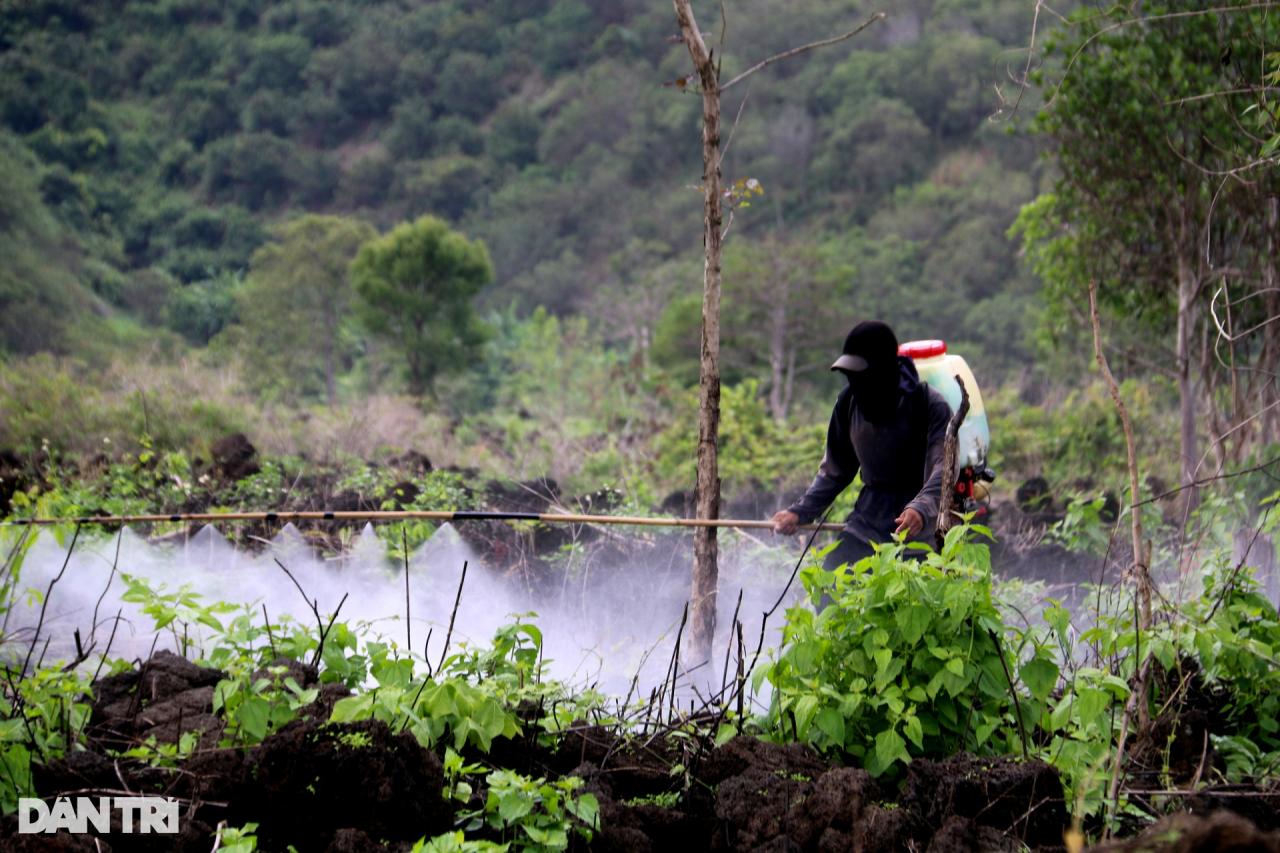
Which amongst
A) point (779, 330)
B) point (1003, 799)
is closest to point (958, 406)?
point (1003, 799)

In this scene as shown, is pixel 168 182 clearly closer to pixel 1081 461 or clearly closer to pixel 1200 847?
pixel 1081 461

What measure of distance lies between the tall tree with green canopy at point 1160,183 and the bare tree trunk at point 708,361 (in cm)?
373

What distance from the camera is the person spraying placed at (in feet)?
14.4

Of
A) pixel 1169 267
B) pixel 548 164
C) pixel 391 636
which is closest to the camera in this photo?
pixel 391 636

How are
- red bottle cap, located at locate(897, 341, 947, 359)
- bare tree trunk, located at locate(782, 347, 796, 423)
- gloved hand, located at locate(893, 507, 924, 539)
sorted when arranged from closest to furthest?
gloved hand, located at locate(893, 507, 924, 539), red bottle cap, located at locate(897, 341, 947, 359), bare tree trunk, located at locate(782, 347, 796, 423)

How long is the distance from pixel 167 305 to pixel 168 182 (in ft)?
25.5

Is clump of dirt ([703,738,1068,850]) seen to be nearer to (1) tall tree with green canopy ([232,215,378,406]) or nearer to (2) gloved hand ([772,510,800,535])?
(2) gloved hand ([772,510,800,535])

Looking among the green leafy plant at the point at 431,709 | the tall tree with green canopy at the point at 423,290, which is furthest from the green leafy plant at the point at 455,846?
the tall tree with green canopy at the point at 423,290

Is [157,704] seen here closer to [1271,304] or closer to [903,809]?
[903,809]

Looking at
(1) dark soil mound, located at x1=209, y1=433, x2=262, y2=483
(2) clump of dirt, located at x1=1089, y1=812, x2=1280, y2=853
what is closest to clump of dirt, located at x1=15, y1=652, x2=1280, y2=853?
(2) clump of dirt, located at x1=1089, y1=812, x2=1280, y2=853

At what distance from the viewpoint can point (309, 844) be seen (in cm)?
276

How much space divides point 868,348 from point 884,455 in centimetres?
43

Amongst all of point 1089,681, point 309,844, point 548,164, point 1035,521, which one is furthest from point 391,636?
point 548,164

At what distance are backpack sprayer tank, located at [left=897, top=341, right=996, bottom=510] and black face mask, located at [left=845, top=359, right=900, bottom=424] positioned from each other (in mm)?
189
